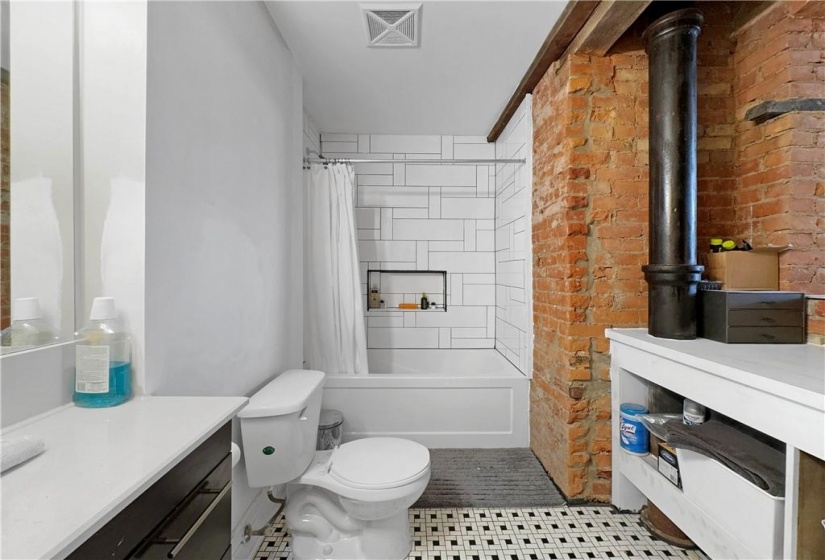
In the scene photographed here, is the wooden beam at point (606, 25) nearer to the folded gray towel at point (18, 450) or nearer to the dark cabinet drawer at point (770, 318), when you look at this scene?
Result: the dark cabinet drawer at point (770, 318)

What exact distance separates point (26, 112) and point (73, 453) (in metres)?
0.82

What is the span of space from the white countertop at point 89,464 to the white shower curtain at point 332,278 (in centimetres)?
162

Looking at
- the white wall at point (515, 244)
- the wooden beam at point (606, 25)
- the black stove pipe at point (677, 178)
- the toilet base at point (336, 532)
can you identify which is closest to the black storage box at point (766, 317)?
the black stove pipe at point (677, 178)

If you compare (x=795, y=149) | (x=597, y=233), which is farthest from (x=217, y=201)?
(x=795, y=149)

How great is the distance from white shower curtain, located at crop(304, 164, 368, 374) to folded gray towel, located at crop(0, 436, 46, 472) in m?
1.90

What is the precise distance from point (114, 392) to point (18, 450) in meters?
0.28

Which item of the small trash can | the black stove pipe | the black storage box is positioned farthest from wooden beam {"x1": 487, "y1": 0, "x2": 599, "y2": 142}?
the small trash can

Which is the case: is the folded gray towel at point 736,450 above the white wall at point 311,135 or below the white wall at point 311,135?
below

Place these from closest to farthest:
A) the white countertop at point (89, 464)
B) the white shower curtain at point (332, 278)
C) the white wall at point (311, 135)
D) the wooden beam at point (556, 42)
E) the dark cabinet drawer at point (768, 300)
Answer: the white countertop at point (89, 464)
the dark cabinet drawer at point (768, 300)
the wooden beam at point (556, 42)
the white shower curtain at point (332, 278)
the white wall at point (311, 135)

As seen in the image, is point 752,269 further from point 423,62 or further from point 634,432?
point 423,62

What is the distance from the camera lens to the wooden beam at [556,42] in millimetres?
1647

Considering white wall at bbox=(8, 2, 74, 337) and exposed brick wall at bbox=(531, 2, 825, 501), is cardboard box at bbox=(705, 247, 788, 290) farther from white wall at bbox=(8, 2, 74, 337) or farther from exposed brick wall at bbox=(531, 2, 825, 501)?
white wall at bbox=(8, 2, 74, 337)

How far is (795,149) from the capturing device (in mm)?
1545

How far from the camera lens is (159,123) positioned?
107cm
